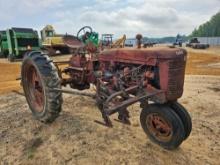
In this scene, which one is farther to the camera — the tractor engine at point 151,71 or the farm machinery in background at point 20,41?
the farm machinery in background at point 20,41

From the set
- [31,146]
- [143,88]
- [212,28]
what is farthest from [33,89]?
[212,28]

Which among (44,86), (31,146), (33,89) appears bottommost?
(31,146)

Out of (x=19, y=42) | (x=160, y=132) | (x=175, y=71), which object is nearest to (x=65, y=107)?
(x=160, y=132)

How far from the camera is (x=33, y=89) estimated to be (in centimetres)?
523

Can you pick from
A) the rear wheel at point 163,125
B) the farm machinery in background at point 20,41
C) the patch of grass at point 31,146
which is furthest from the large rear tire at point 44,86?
the farm machinery in background at point 20,41

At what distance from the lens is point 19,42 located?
18.8 m

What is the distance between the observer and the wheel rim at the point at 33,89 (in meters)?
4.98

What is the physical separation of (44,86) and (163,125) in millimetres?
2029

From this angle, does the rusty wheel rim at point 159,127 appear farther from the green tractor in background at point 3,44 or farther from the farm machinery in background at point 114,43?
the green tractor in background at point 3,44

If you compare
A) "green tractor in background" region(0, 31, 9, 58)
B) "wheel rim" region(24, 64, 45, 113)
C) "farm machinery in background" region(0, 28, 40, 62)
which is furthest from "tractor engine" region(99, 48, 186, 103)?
"green tractor in background" region(0, 31, 9, 58)

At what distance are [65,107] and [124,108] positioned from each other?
2307 millimetres

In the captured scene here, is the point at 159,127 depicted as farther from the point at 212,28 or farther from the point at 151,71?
the point at 212,28

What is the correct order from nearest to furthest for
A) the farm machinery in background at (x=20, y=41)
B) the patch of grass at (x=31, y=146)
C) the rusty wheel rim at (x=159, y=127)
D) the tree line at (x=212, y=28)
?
1. the rusty wheel rim at (x=159, y=127)
2. the patch of grass at (x=31, y=146)
3. the farm machinery in background at (x=20, y=41)
4. the tree line at (x=212, y=28)

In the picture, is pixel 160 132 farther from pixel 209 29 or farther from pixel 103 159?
pixel 209 29
